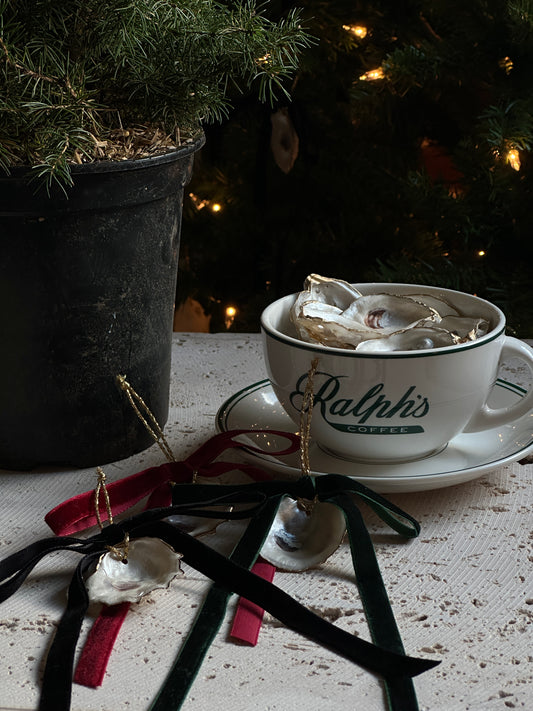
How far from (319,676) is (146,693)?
79 mm

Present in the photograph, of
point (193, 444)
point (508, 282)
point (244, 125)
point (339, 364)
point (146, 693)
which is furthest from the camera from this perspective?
point (244, 125)

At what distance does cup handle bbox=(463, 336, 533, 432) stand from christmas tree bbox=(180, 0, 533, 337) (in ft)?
1.20

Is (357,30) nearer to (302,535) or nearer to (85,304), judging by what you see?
(85,304)

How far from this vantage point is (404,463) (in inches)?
21.4

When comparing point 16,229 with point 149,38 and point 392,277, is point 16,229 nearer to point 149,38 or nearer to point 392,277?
point 149,38

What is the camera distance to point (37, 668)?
15.2 inches

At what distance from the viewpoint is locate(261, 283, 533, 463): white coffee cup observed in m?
0.49

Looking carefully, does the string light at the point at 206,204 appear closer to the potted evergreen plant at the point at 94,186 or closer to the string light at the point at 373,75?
the string light at the point at 373,75

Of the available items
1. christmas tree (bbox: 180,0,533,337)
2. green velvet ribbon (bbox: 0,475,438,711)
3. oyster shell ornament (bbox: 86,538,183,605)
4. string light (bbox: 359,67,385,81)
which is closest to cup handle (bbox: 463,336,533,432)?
green velvet ribbon (bbox: 0,475,438,711)

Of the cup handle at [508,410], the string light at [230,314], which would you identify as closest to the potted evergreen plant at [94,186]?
the cup handle at [508,410]

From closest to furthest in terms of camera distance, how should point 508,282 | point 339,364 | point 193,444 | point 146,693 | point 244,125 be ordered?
1. point 146,693
2. point 339,364
3. point 193,444
4. point 508,282
5. point 244,125

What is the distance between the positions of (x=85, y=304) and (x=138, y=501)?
14 cm

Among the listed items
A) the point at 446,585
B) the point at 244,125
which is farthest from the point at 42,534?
the point at 244,125

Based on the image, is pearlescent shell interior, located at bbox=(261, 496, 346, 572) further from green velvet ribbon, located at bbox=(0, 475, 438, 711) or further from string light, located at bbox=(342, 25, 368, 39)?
string light, located at bbox=(342, 25, 368, 39)
